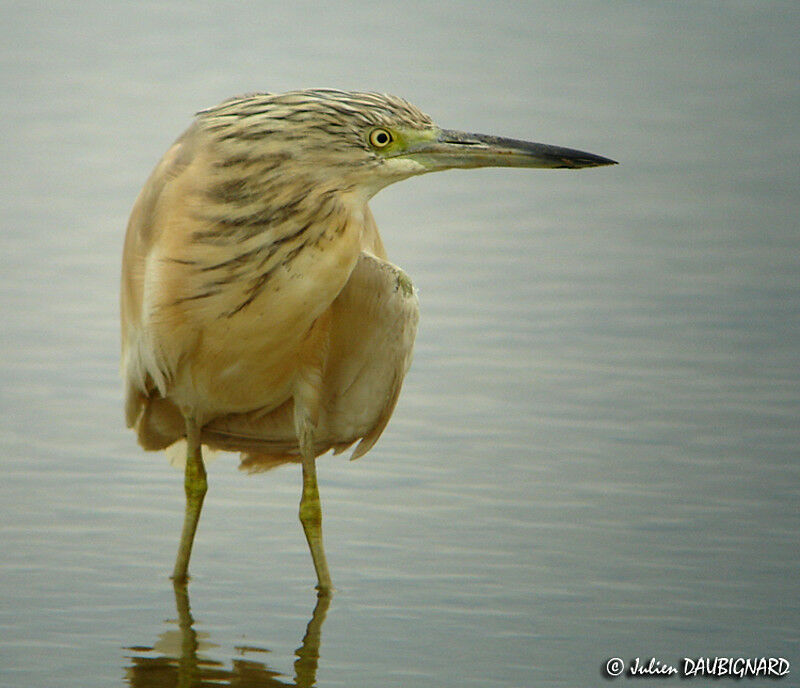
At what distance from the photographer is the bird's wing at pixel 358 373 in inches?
280

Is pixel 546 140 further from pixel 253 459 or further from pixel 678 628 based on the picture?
pixel 678 628

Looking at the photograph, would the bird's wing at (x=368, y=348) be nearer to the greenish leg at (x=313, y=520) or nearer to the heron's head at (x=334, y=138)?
the greenish leg at (x=313, y=520)

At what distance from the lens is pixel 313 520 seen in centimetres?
739

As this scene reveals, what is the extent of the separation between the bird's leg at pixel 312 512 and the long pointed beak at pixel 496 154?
4.35ft

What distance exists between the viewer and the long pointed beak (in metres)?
6.71

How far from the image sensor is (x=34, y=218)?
13961 millimetres

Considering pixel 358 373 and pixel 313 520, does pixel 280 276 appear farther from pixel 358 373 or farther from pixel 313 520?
pixel 313 520

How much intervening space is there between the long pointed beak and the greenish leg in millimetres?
1460

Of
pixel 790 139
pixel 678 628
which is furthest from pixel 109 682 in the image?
pixel 790 139

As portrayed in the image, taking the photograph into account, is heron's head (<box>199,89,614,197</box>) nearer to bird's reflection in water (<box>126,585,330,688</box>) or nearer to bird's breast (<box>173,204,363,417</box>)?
bird's breast (<box>173,204,363,417</box>)

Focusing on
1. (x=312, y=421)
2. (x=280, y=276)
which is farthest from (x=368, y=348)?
(x=280, y=276)

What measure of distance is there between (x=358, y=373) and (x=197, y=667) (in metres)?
1.62
